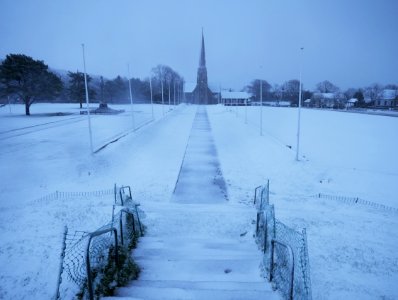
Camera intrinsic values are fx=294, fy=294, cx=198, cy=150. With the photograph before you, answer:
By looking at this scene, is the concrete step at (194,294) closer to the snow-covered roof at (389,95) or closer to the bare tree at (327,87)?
the snow-covered roof at (389,95)

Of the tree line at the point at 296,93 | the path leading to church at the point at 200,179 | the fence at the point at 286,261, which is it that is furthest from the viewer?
the tree line at the point at 296,93

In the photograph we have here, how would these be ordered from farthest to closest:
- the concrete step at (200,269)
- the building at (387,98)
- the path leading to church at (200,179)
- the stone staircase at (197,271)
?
1. the building at (387,98)
2. the path leading to church at (200,179)
3. the concrete step at (200,269)
4. the stone staircase at (197,271)

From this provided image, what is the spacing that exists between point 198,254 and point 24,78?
50.0 m

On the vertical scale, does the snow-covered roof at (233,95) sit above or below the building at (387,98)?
above

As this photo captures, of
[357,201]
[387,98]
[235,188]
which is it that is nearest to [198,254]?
[235,188]

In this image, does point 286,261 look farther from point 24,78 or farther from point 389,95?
point 389,95

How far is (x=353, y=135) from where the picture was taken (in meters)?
29.1

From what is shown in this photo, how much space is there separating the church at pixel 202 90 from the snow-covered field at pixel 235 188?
83903 millimetres

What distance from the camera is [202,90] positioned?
11075 centimetres

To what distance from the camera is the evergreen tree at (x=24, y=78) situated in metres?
44.6

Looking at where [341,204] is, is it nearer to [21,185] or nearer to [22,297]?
[22,297]

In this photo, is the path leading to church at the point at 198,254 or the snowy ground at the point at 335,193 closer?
the path leading to church at the point at 198,254

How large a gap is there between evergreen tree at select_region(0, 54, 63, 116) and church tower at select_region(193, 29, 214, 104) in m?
67.1

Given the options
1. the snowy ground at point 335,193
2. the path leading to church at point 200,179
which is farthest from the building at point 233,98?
the path leading to church at point 200,179
